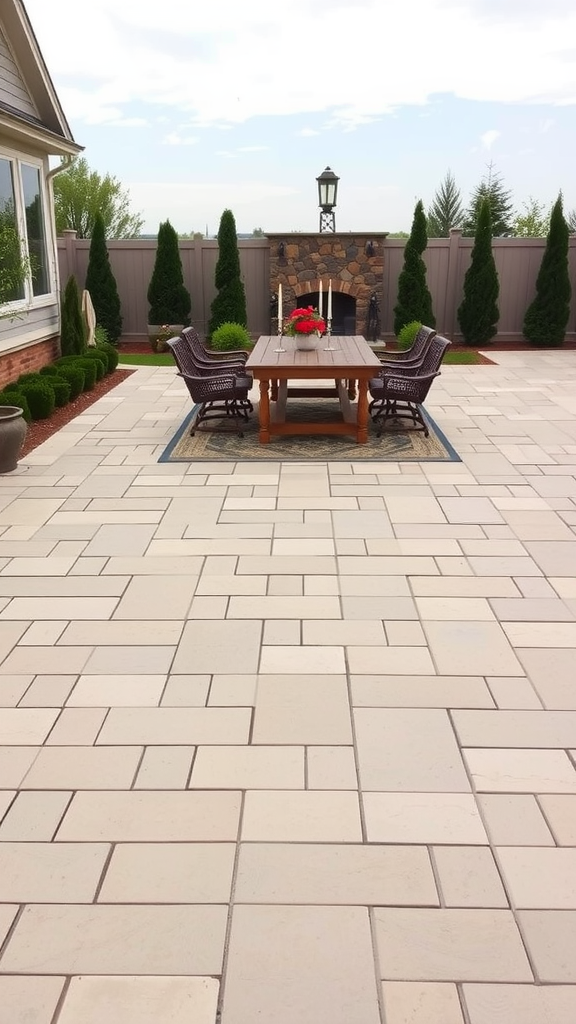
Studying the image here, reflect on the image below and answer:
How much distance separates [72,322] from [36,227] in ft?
3.99

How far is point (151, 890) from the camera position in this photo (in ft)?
7.41

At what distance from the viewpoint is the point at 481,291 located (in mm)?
13742

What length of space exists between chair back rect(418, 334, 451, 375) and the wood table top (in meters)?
0.49

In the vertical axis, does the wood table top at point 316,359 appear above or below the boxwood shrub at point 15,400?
above

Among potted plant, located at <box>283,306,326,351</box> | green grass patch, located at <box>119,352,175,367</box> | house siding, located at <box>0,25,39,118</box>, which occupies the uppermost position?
house siding, located at <box>0,25,39,118</box>

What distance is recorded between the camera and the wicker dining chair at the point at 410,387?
7398 mm

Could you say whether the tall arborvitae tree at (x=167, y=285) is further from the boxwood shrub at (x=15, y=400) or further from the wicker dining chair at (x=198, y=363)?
the boxwood shrub at (x=15, y=400)

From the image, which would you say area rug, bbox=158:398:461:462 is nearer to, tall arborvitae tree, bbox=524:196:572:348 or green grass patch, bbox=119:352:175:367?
green grass patch, bbox=119:352:175:367

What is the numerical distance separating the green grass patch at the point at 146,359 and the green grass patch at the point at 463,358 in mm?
4334

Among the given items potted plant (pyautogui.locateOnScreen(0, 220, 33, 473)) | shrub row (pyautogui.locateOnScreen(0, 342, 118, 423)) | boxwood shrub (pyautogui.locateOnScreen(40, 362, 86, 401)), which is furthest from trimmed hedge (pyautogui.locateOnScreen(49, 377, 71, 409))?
potted plant (pyautogui.locateOnScreen(0, 220, 33, 473))

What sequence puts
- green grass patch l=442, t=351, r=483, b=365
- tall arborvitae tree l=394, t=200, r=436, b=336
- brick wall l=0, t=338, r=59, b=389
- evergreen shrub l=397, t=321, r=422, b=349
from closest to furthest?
brick wall l=0, t=338, r=59, b=389
evergreen shrub l=397, t=321, r=422, b=349
green grass patch l=442, t=351, r=483, b=365
tall arborvitae tree l=394, t=200, r=436, b=336

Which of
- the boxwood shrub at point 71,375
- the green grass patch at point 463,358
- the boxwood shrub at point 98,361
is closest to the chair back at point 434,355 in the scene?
the boxwood shrub at point 71,375

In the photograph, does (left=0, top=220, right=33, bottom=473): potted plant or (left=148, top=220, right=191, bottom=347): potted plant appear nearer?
(left=0, top=220, right=33, bottom=473): potted plant

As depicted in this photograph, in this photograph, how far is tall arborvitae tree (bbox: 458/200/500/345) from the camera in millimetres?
13617
